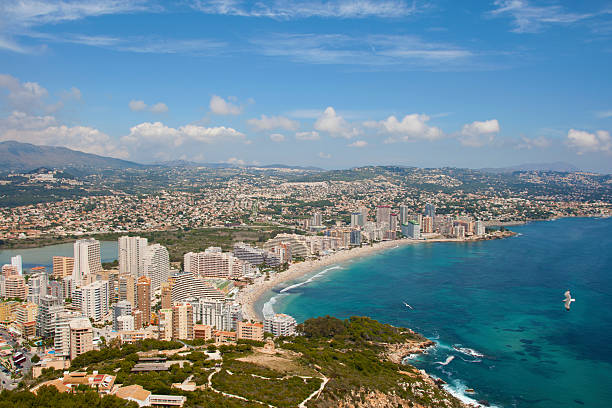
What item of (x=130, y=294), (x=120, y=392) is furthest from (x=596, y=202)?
(x=120, y=392)

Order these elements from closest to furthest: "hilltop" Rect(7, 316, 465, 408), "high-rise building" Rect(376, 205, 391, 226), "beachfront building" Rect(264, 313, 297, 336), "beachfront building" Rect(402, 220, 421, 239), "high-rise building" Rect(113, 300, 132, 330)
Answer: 1. "hilltop" Rect(7, 316, 465, 408)
2. "beachfront building" Rect(264, 313, 297, 336)
3. "high-rise building" Rect(113, 300, 132, 330)
4. "beachfront building" Rect(402, 220, 421, 239)
5. "high-rise building" Rect(376, 205, 391, 226)

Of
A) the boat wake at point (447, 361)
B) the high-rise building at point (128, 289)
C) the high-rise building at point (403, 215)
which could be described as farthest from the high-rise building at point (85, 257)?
the high-rise building at point (403, 215)

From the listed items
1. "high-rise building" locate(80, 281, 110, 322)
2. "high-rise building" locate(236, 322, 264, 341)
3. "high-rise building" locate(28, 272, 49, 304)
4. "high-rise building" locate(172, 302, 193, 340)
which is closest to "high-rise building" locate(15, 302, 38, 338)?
"high-rise building" locate(80, 281, 110, 322)

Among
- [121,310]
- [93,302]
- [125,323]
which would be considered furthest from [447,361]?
[93,302]

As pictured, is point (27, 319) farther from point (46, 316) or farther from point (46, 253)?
point (46, 253)

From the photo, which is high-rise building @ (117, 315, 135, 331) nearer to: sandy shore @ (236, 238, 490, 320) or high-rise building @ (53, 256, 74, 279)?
sandy shore @ (236, 238, 490, 320)

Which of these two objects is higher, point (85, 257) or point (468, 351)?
point (85, 257)

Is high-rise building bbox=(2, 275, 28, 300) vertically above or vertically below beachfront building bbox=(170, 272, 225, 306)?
below
